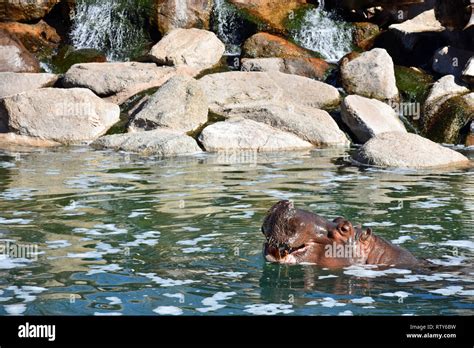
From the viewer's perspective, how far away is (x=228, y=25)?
28766 mm

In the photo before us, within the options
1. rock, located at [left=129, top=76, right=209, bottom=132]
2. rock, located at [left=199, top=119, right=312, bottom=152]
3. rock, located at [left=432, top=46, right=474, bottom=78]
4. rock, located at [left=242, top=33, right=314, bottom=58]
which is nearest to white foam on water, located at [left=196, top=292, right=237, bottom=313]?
rock, located at [left=199, top=119, right=312, bottom=152]

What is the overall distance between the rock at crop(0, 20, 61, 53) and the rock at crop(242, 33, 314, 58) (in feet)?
21.9

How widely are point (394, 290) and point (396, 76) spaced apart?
17.7 metres

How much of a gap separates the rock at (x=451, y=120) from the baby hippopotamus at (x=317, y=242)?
14.5m

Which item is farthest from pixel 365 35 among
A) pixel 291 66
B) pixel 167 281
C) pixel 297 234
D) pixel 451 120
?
pixel 297 234

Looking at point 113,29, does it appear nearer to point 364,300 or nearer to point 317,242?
point 317,242

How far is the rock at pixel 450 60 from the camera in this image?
25.3 m

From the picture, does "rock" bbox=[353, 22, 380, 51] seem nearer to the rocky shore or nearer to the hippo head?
the rocky shore

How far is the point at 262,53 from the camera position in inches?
1037

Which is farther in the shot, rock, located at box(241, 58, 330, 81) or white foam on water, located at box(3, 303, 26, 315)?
rock, located at box(241, 58, 330, 81)

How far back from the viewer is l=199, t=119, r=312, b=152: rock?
65.8 feet

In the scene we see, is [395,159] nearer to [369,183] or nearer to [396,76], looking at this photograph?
[369,183]
